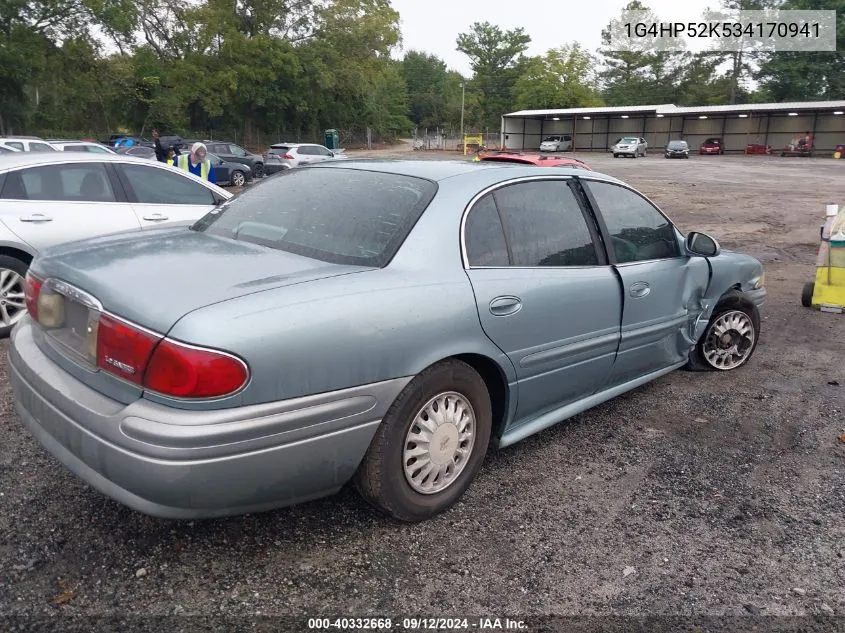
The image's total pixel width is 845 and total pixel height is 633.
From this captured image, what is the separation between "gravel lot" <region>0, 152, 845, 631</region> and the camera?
2463 millimetres

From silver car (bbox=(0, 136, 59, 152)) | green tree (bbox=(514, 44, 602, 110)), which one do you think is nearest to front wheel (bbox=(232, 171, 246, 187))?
silver car (bbox=(0, 136, 59, 152))

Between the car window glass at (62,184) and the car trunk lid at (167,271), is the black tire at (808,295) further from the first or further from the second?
the car window glass at (62,184)

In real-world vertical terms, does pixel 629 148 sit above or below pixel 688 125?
below

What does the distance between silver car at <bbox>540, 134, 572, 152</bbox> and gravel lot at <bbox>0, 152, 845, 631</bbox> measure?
49.3 metres

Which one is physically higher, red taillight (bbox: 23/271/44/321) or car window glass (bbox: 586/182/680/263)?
car window glass (bbox: 586/182/680/263)

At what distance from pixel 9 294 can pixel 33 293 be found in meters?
2.95

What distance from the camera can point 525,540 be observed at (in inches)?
112

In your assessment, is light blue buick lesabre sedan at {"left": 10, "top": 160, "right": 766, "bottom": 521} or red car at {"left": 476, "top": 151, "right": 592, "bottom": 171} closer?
light blue buick lesabre sedan at {"left": 10, "top": 160, "right": 766, "bottom": 521}

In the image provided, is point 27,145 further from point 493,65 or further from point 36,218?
point 493,65

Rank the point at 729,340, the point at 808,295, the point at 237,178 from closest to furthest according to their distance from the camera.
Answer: the point at 729,340 < the point at 808,295 < the point at 237,178

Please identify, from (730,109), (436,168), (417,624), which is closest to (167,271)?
(436,168)

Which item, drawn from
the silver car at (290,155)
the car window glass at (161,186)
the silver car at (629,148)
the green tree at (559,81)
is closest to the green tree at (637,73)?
the green tree at (559,81)

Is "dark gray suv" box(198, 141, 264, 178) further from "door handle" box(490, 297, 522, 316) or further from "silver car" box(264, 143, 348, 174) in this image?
"door handle" box(490, 297, 522, 316)

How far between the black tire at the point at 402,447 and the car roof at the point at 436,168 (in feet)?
3.17
